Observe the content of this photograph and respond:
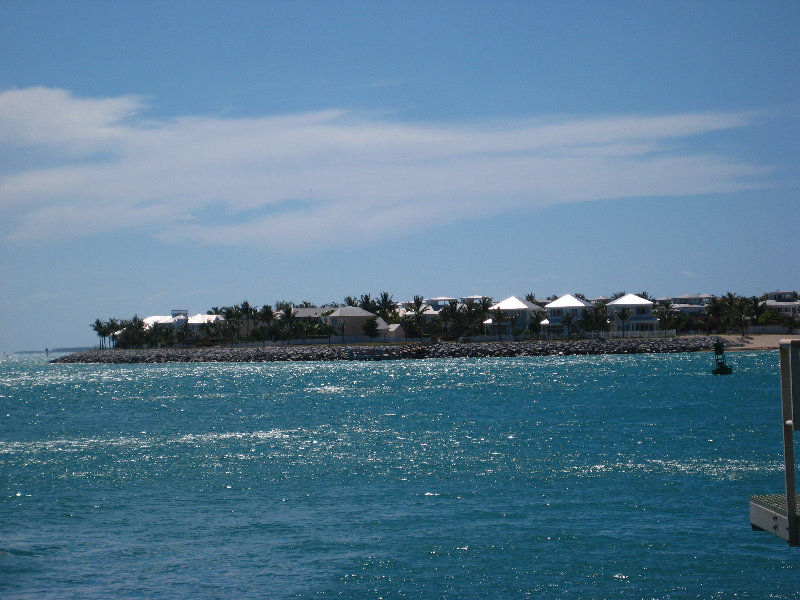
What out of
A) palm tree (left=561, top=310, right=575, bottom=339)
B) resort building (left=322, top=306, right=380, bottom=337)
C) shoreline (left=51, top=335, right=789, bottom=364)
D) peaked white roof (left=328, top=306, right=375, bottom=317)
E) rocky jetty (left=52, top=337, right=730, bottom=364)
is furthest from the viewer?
resort building (left=322, top=306, right=380, bottom=337)

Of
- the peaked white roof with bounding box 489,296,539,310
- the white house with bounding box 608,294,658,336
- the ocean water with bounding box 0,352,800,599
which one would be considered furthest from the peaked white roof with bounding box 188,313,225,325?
the ocean water with bounding box 0,352,800,599

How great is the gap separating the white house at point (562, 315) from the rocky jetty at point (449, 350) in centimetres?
713

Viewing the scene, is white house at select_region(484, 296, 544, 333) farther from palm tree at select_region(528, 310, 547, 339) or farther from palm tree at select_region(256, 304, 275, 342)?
palm tree at select_region(256, 304, 275, 342)

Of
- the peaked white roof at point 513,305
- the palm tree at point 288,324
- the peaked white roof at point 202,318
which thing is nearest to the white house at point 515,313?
the peaked white roof at point 513,305

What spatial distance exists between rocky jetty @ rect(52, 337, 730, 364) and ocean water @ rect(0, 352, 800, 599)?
67876mm

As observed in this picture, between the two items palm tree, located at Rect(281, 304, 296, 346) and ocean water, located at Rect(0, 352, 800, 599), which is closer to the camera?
ocean water, located at Rect(0, 352, 800, 599)

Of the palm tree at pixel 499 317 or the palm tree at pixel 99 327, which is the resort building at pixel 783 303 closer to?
the palm tree at pixel 499 317

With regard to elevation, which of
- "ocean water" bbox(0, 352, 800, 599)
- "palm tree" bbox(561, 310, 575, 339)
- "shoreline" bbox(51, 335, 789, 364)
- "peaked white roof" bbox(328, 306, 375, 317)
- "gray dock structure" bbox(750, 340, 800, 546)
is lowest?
"ocean water" bbox(0, 352, 800, 599)

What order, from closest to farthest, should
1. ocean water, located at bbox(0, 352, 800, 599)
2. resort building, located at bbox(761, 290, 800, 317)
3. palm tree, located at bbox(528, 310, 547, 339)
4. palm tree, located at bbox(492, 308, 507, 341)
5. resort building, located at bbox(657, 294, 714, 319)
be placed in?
ocean water, located at bbox(0, 352, 800, 599)
palm tree, located at bbox(528, 310, 547, 339)
palm tree, located at bbox(492, 308, 507, 341)
resort building, located at bbox(761, 290, 800, 317)
resort building, located at bbox(657, 294, 714, 319)

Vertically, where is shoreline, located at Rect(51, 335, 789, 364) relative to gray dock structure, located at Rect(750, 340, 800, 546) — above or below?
below

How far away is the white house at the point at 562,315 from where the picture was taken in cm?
14062

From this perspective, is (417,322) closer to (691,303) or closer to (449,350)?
(449,350)

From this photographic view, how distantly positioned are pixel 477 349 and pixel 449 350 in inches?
160

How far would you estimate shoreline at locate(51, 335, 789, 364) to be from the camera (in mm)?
121750
